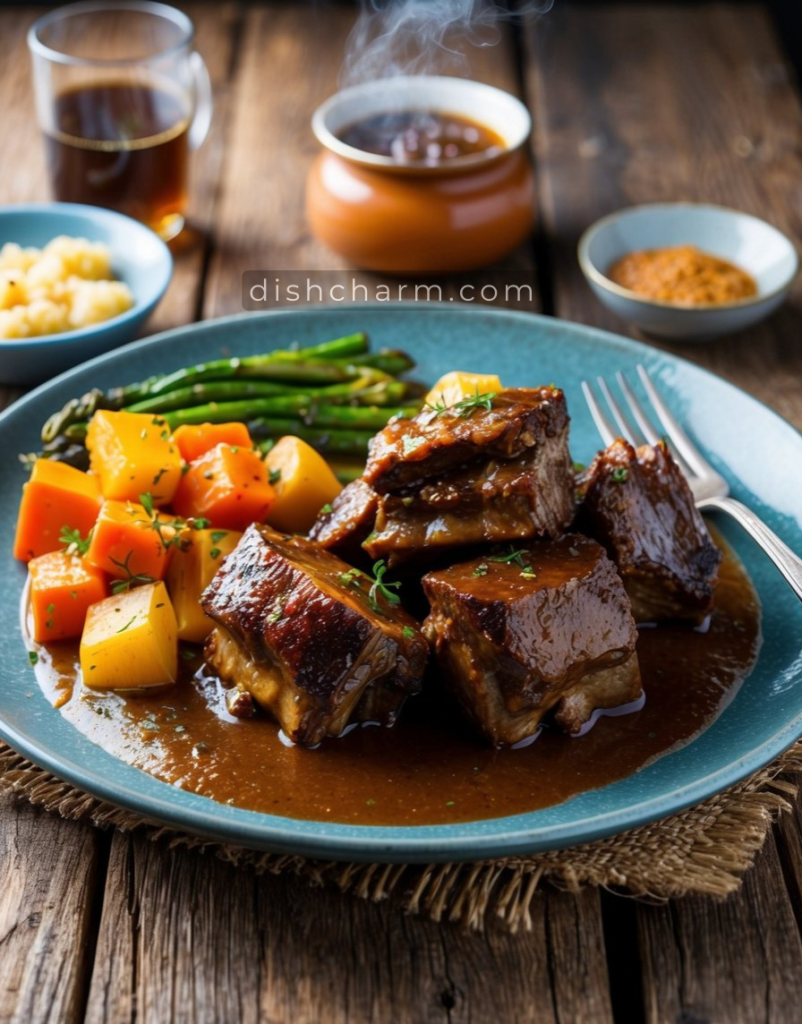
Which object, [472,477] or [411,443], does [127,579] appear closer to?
[411,443]

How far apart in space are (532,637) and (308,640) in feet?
1.66

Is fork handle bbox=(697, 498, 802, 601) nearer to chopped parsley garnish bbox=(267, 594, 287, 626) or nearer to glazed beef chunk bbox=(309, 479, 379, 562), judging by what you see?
glazed beef chunk bbox=(309, 479, 379, 562)

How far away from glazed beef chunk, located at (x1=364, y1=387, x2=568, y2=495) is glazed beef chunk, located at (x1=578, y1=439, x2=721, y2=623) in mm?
226

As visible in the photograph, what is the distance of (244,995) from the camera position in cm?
242

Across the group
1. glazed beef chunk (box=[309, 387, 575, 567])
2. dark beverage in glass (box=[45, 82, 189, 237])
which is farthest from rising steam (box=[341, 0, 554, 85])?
glazed beef chunk (box=[309, 387, 575, 567])

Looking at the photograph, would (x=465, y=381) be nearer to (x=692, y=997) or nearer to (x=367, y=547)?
(x=367, y=547)

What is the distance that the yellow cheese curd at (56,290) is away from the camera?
4.39 meters

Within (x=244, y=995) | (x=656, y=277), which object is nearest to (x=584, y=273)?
(x=656, y=277)

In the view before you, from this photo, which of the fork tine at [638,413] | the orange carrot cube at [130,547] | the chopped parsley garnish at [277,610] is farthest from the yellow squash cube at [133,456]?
the fork tine at [638,413]

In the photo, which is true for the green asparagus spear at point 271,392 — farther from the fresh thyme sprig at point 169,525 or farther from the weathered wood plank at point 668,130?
the weathered wood plank at point 668,130

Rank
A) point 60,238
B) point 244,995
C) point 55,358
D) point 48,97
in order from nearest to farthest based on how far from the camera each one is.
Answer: point 244,995 → point 55,358 → point 60,238 → point 48,97

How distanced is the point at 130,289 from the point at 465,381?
73.5 inches

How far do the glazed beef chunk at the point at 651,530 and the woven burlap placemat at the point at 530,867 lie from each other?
60 cm

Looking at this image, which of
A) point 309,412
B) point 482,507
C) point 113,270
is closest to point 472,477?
point 482,507
